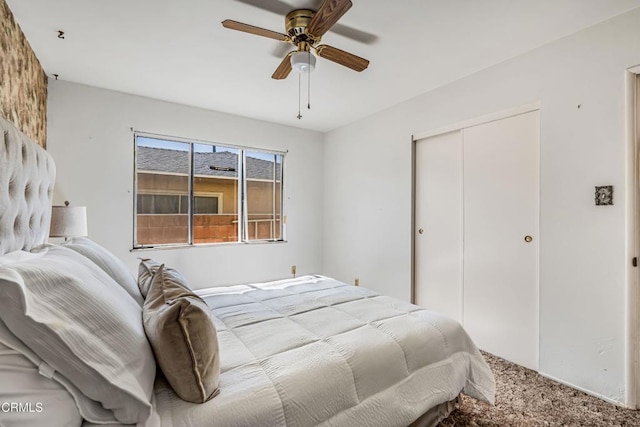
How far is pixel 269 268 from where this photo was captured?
13.4 ft

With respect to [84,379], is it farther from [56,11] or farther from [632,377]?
[632,377]

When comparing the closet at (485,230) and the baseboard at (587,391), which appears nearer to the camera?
the baseboard at (587,391)

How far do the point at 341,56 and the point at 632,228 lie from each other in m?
2.11

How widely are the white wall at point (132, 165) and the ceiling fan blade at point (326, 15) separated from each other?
2284mm

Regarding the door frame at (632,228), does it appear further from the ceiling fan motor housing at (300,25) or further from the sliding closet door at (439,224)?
the ceiling fan motor housing at (300,25)

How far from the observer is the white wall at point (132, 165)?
2887 mm

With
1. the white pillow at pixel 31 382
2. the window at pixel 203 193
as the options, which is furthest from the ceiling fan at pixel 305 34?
the window at pixel 203 193

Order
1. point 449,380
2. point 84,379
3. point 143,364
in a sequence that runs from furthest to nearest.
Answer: point 449,380 < point 143,364 < point 84,379

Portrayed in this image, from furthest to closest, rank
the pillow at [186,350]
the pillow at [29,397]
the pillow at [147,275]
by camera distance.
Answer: the pillow at [147,275] < the pillow at [186,350] < the pillow at [29,397]

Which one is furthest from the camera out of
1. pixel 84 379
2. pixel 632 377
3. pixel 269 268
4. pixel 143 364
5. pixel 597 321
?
pixel 269 268

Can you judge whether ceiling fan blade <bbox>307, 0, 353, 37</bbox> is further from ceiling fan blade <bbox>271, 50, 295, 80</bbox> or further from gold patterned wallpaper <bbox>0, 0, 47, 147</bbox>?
gold patterned wallpaper <bbox>0, 0, 47, 147</bbox>

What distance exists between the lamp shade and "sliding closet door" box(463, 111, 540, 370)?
3.23 m

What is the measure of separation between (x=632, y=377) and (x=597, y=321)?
33 cm

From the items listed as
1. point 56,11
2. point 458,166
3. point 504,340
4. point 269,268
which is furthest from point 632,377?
point 56,11
